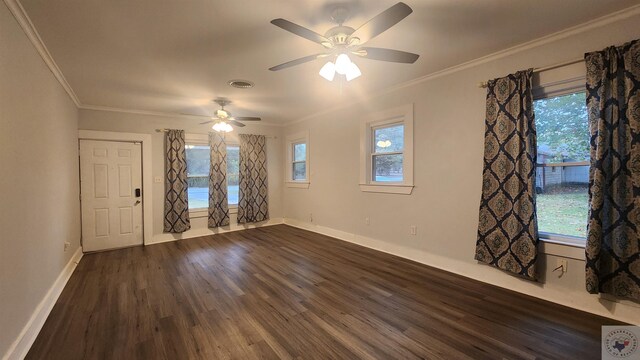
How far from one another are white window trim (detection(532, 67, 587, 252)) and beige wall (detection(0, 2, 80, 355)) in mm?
4255

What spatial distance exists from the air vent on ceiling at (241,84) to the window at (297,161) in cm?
228

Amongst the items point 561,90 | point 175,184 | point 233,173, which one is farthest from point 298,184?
point 561,90

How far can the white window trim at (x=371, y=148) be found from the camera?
3.77m

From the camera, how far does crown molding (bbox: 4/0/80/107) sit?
1865mm

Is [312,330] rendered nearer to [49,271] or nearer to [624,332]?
[624,332]

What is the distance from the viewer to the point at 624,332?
2.06 metres

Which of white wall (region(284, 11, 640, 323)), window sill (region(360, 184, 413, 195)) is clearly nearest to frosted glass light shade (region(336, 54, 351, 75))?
white wall (region(284, 11, 640, 323))

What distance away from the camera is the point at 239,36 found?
7.79 ft

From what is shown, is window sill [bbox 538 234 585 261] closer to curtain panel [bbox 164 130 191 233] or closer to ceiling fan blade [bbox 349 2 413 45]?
ceiling fan blade [bbox 349 2 413 45]

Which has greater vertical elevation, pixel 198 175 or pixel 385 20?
pixel 385 20

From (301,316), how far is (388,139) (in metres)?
2.88

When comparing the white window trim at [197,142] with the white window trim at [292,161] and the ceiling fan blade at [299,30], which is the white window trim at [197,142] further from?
the ceiling fan blade at [299,30]

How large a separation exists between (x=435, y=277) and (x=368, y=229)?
1.44 meters

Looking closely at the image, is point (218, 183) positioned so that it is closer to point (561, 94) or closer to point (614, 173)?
point (561, 94)
